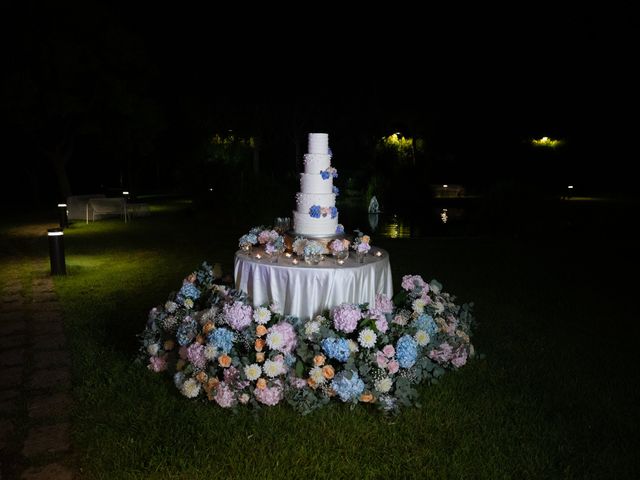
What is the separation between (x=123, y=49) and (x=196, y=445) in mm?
23525

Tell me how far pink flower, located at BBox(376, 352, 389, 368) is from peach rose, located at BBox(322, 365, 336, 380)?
44 centimetres

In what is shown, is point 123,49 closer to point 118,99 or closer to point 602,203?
point 118,99

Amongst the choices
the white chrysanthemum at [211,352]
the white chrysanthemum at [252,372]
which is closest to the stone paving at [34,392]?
the white chrysanthemum at [211,352]

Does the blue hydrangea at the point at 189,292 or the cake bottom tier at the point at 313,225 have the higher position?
the cake bottom tier at the point at 313,225

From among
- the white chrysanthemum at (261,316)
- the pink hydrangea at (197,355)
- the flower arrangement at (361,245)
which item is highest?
the flower arrangement at (361,245)

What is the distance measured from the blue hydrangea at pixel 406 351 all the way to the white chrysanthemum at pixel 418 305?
0.61 m

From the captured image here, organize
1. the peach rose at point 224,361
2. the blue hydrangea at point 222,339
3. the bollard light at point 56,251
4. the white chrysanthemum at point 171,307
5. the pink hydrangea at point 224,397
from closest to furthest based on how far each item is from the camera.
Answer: the pink hydrangea at point 224,397 < the peach rose at point 224,361 < the blue hydrangea at point 222,339 < the white chrysanthemum at point 171,307 < the bollard light at point 56,251

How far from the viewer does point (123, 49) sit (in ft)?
79.2

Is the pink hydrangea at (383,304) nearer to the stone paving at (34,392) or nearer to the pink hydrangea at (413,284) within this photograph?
the pink hydrangea at (413,284)

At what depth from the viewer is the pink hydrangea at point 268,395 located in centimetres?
491

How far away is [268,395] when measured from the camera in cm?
491

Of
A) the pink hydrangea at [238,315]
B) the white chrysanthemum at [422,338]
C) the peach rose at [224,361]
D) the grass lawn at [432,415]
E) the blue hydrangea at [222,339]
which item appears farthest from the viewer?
Result: the white chrysanthemum at [422,338]

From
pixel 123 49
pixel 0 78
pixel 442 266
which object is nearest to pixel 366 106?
pixel 123 49

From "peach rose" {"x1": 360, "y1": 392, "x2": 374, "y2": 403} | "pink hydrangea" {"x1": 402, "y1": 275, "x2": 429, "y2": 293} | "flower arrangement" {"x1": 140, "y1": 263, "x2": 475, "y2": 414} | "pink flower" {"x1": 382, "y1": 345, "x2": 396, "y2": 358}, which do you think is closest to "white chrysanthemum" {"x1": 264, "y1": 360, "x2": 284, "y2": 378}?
"flower arrangement" {"x1": 140, "y1": 263, "x2": 475, "y2": 414}
